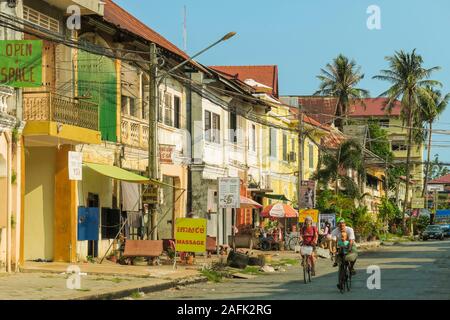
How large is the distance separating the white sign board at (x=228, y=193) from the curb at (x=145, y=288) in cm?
582

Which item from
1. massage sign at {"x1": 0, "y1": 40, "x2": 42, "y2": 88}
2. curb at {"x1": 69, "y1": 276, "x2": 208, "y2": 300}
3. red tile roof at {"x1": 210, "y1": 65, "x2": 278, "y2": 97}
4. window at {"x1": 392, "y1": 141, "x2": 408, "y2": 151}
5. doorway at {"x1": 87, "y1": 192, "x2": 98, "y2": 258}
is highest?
red tile roof at {"x1": 210, "y1": 65, "x2": 278, "y2": 97}

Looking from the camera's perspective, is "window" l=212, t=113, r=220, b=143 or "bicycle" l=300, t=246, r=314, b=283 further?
"window" l=212, t=113, r=220, b=143

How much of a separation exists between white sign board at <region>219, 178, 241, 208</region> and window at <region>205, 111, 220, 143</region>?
10.3 m

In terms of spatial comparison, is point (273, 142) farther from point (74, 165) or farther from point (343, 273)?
point (343, 273)

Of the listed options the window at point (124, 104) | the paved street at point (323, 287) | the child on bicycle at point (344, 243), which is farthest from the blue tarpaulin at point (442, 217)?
the child on bicycle at point (344, 243)

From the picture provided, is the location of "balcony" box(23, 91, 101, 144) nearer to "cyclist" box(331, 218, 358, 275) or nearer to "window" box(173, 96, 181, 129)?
"cyclist" box(331, 218, 358, 275)

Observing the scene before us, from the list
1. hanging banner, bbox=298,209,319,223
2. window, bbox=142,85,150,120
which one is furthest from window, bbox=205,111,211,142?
window, bbox=142,85,150,120

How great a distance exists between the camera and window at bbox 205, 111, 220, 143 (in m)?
42.7

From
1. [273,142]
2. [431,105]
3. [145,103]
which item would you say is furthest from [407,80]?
[145,103]

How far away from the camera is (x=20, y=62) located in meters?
23.0

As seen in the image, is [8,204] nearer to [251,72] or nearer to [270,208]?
[270,208]

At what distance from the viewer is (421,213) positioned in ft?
358
